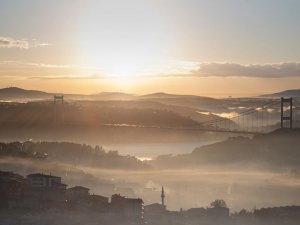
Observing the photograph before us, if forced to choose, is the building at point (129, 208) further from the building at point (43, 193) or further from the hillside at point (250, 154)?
the hillside at point (250, 154)

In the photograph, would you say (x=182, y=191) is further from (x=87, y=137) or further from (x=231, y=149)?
(x=87, y=137)

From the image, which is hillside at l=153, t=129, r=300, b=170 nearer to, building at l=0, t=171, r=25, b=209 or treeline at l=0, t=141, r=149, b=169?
treeline at l=0, t=141, r=149, b=169

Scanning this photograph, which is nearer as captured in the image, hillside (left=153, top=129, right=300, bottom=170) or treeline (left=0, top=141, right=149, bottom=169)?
Result: hillside (left=153, top=129, right=300, bottom=170)

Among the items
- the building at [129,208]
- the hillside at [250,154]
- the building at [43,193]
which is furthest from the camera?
the hillside at [250,154]

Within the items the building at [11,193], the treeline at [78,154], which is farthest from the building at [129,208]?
the treeline at [78,154]

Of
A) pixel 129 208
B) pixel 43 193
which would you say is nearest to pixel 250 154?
pixel 129 208

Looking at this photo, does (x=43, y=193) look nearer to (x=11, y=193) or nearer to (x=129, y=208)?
(x=11, y=193)

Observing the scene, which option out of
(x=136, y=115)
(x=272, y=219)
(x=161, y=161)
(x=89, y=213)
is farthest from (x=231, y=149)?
(x=89, y=213)

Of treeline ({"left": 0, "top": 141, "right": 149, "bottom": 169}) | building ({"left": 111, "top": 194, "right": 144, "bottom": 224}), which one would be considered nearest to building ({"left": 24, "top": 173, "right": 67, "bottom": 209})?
building ({"left": 111, "top": 194, "right": 144, "bottom": 224})
